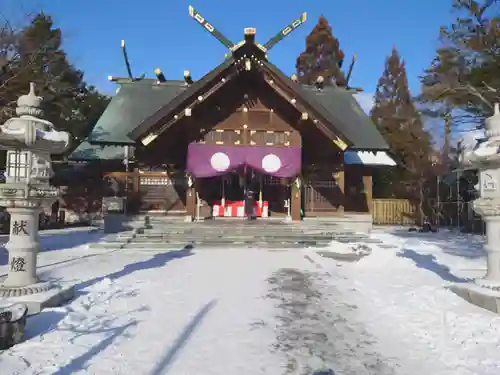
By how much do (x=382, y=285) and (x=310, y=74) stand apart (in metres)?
33.4

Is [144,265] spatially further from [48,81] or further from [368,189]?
[368,189]

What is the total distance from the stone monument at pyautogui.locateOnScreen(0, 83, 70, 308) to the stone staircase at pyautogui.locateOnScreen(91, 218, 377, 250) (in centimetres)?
605

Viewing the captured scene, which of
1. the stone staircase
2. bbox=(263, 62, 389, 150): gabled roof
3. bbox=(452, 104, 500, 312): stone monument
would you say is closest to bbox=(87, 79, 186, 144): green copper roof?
the stone staircase

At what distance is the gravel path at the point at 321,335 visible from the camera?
3912 millimetres

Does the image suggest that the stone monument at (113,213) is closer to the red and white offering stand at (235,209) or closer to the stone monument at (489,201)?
the red and white offering stand at (235,209)

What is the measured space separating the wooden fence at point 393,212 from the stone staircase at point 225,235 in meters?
12.4

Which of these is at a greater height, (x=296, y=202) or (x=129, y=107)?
(x=129, y=107)

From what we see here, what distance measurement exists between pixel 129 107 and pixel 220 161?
7.50m

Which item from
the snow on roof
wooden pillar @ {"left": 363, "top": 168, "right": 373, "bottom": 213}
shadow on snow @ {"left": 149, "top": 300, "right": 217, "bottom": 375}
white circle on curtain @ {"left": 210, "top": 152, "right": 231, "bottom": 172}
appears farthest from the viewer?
the snow on roof

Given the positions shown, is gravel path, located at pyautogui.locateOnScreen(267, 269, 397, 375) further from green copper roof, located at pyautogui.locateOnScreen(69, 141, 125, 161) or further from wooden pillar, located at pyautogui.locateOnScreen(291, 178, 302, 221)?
green copper roof, located at pyautogui.locateOnScreen(69, 141, 125, 161)

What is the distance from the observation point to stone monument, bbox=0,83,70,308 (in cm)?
572

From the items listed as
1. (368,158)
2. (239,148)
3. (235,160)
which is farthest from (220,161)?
(368,158)

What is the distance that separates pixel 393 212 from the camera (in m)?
26.0

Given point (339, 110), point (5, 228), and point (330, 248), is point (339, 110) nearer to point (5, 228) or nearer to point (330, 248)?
point (330, 248)
